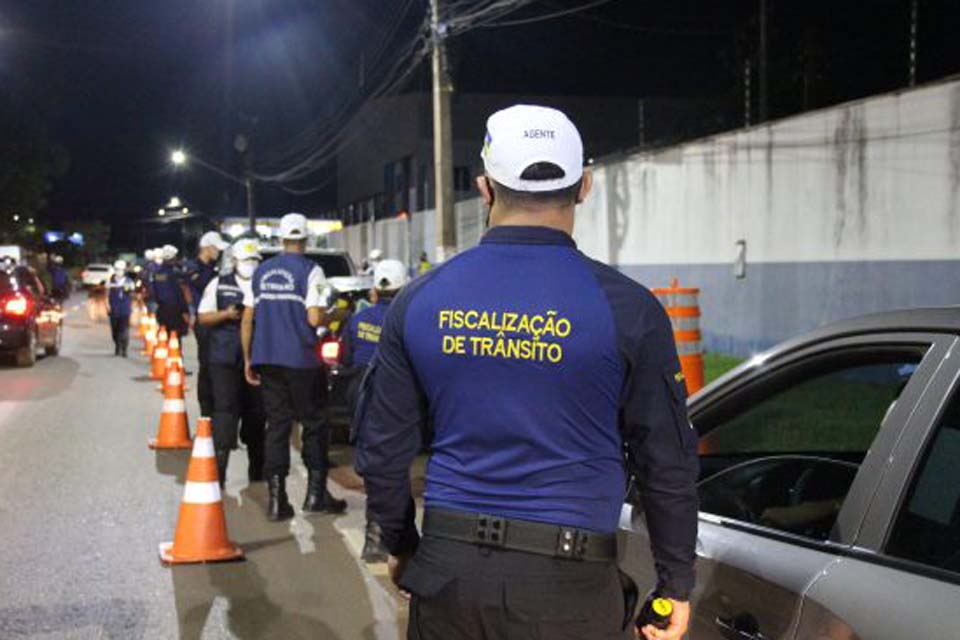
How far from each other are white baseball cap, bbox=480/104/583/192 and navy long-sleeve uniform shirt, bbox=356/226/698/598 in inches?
4.8

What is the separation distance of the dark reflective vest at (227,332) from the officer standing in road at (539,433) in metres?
5.95

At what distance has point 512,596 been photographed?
6.96 ft

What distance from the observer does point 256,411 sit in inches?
330

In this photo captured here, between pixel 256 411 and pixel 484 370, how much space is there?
6.43 metres

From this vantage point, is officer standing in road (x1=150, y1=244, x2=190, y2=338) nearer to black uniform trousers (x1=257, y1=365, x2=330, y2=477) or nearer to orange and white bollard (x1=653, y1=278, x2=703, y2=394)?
orange and white bollard (x1=653, y1=278, x2=703, y2=394)

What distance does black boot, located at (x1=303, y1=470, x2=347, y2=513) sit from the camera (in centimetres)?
758

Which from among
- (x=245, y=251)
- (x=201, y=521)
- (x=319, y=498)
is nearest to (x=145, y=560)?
(x=201, y=521)

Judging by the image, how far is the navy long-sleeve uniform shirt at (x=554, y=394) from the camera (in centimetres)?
218

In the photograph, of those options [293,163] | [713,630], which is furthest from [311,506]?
[293,163]

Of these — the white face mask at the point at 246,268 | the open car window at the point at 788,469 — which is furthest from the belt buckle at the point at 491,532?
the white face mask at the point at 246,268

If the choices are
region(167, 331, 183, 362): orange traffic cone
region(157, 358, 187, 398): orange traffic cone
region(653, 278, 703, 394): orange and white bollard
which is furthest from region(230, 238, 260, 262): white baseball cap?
region(653, 278, 703, 394): orange and white bollard

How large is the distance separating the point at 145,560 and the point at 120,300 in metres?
12.9

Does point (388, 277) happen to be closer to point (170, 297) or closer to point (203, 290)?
point (203, 290)

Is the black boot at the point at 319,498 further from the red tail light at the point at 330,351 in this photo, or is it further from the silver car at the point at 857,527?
the silver car at the point at 857,527
